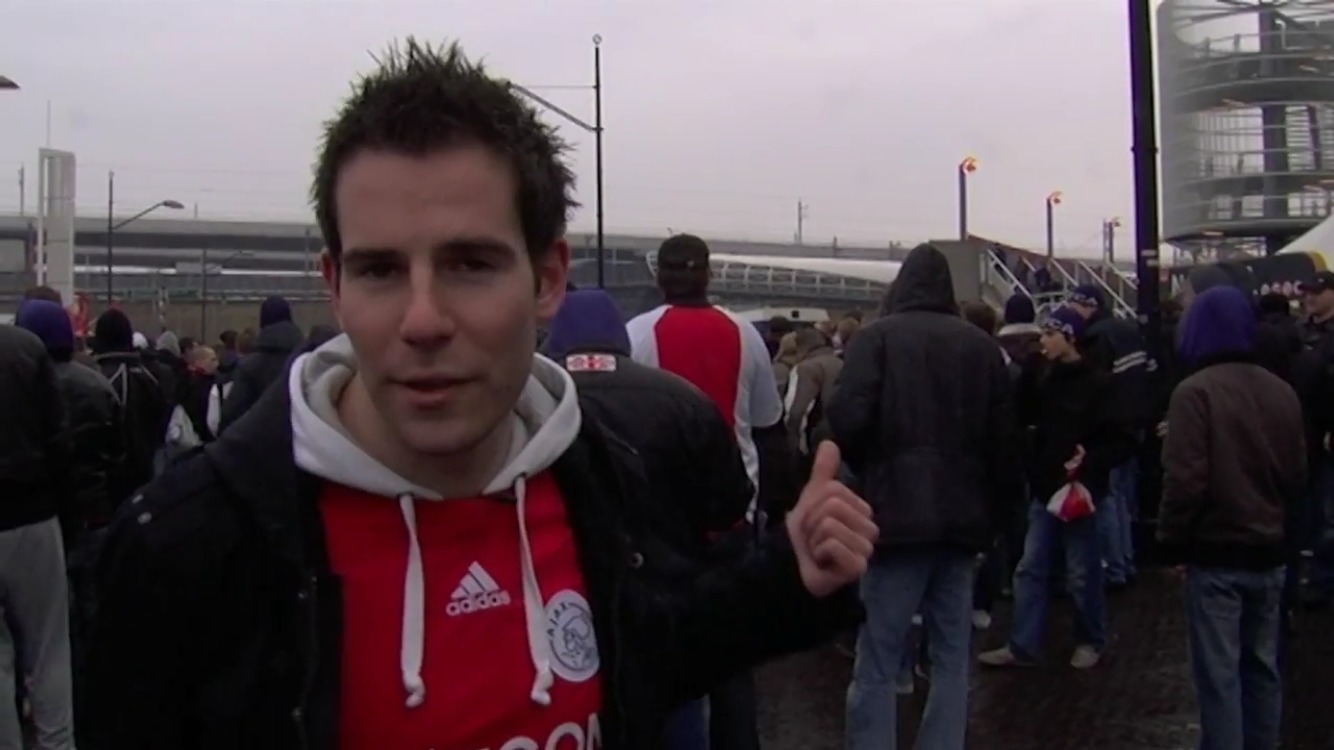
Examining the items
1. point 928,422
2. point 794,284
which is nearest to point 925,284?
point 928,422

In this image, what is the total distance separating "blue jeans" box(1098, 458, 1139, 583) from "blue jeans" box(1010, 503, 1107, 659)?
0.99 meters

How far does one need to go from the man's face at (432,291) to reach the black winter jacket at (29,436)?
4182mm

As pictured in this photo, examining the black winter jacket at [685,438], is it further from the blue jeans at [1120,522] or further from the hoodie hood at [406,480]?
the blue jeans at [1120,522]

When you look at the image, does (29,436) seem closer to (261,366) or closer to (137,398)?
(261,366)

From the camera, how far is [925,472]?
5.63m

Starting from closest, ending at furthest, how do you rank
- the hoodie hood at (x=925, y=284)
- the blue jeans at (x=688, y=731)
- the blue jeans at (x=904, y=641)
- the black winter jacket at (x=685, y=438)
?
the black winter jacket at (x=685, y=438) < the blue jeans at (x=688, y=731) < the blue jeans at (x=904, y=641) < the hoodie hood at (x=925, y=284)

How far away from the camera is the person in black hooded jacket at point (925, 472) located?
564 centimetres

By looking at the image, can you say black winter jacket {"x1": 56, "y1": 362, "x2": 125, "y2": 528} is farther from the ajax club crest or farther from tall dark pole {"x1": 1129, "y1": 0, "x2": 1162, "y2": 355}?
tall dark pole {"x1": 1129, "y1": 0, "x2": 1162, "y2": 355}

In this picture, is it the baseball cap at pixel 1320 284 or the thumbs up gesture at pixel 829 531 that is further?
the baseball cap at pixel 1320 284

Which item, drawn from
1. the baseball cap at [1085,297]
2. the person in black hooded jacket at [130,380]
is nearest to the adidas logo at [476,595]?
the person in black hooded jacket at [130,380]

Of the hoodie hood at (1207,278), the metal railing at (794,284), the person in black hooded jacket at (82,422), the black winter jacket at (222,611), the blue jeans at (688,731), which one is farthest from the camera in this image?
the metal railing at (794,284)

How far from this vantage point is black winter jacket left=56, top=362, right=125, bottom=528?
597 cm

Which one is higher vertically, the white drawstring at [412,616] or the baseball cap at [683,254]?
the baseball cap at [683,254]

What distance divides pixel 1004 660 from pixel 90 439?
486 cm
